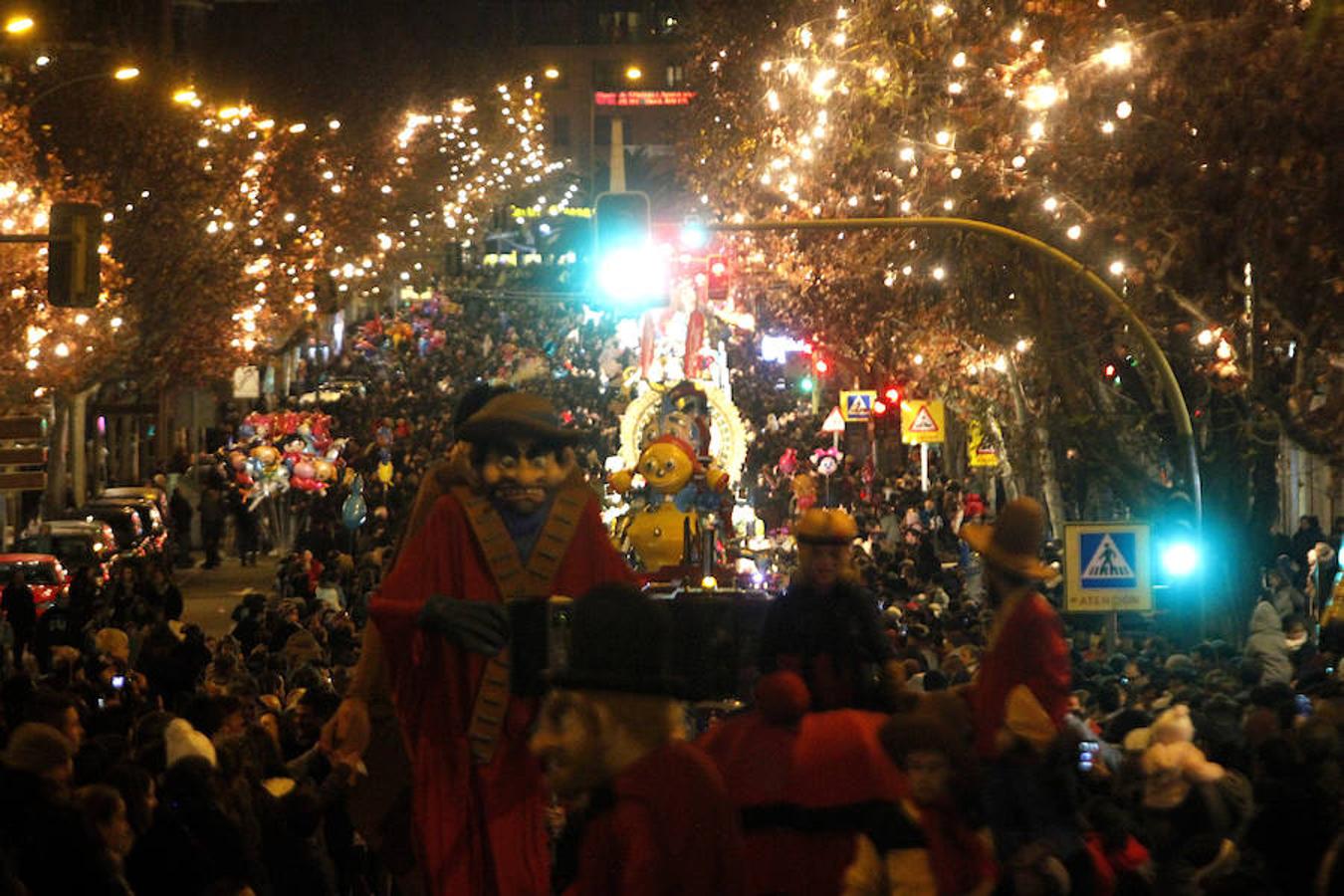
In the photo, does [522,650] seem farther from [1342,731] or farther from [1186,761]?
[1342,731]

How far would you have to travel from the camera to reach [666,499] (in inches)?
808

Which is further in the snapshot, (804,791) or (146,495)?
(146,495)

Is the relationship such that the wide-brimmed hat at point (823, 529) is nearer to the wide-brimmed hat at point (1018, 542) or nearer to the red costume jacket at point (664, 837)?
the wide-brimmed hat at point (1018, 542)

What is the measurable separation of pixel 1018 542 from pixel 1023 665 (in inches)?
19.9

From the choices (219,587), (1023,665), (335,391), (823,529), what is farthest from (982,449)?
(1023,665)

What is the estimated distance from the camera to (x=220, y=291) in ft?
172

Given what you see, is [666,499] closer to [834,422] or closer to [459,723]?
[459,723]

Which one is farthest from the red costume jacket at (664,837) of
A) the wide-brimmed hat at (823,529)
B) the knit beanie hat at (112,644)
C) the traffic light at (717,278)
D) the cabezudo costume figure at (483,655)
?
the traffic light at (717,278)

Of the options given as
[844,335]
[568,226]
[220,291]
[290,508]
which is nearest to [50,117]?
[220,291]

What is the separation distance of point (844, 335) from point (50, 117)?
55.7 feet

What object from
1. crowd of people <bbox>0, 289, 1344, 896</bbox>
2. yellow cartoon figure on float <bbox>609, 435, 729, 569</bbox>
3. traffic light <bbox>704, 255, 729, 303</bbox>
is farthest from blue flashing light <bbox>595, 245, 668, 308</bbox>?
traffic light <bbox>704, 255, 729, 303</bbox>

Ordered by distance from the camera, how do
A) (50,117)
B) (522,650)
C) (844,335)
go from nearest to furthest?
(522,650) < (844,335) < (50,117)

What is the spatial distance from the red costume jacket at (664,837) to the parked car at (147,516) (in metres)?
36.2

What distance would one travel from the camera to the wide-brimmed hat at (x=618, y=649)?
6340mm
